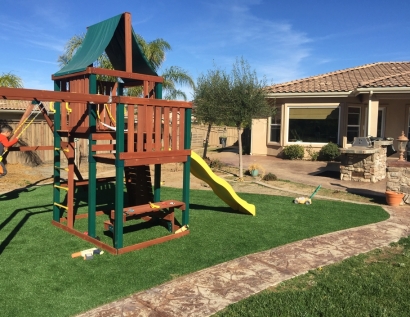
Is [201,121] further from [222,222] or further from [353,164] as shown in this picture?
[222,222]

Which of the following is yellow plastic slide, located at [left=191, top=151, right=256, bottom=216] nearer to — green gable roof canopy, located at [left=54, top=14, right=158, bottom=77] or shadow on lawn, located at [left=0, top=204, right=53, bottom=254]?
green gable roof canopy, located at [left=54, top=14, right=158, bottom=77]

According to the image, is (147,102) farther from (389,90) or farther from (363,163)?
(389,90)

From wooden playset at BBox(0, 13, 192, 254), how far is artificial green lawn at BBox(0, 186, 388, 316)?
410 mm

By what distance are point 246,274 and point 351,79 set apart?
17140 mm

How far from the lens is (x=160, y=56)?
20734 mm

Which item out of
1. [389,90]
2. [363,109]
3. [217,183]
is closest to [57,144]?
[217,183]

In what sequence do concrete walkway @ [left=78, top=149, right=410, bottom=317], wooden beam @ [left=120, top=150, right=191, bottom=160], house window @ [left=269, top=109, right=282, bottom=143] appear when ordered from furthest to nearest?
house window @ [left=269, top=109, right=282, bottom=143], wooden beam @ [left=120, top=150, right=191, bottom=160], concrete walkway @ [left=78, top=149, right=410, bottom=317]

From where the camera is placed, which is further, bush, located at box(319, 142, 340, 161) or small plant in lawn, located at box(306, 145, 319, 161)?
small plant in lawn, located at box(306, 145, 319, 161)

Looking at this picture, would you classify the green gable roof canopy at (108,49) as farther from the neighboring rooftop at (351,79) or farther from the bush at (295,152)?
the bush at (295,152)

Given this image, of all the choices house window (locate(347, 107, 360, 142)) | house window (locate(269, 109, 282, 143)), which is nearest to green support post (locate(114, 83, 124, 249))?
house window (locate(269, 109, 282, 143))

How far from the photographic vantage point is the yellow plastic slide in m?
7.29

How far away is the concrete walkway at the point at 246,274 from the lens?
3910 mm

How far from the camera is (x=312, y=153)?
1831 cm

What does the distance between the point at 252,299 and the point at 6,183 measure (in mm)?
10160
